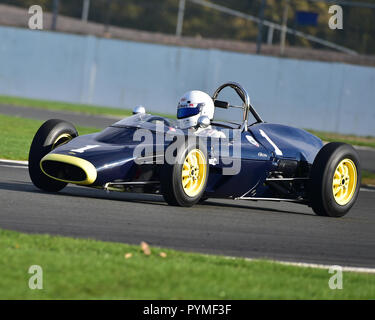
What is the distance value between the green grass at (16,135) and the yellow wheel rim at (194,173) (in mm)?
5397

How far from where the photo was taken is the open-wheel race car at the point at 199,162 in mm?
9383

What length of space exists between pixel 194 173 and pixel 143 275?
3712 millimetres

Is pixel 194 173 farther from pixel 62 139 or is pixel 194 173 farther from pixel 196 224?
pixel 62 139

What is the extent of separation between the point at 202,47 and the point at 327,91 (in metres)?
5.57

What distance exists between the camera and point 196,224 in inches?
341

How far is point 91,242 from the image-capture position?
6980 millimetres

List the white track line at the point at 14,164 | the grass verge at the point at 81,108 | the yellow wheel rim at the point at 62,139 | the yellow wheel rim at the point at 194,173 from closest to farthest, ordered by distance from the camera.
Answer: the yellow wheel rim at the point at 194,173, the yellow wheel rim at the point at 62,139, the white track line at the point at 14,164, the grass verge at the point at 81,108

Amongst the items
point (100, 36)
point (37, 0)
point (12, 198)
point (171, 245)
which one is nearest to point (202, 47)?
point (100, 36)

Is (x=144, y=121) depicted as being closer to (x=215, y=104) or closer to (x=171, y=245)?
(x=215, y=104)

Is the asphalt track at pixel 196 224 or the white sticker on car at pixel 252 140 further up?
the white sticker on car at pixel 252 140

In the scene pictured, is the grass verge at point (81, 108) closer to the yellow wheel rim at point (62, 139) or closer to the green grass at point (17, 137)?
the green grass at point (17, 137)

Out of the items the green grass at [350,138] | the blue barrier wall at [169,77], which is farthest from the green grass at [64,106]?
the green grass at [350,138]

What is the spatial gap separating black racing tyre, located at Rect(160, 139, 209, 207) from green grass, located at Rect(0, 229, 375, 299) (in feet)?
7.79

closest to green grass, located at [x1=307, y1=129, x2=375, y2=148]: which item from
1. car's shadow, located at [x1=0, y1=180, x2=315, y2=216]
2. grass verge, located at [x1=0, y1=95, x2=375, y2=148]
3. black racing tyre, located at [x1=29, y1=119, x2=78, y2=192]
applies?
grass verge, located at [x1=0, y1=95, x2=375, y2=148]
